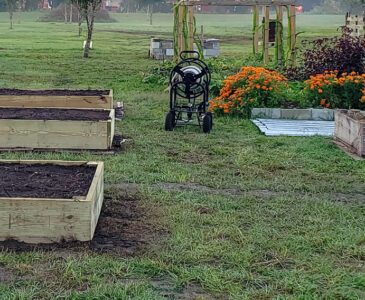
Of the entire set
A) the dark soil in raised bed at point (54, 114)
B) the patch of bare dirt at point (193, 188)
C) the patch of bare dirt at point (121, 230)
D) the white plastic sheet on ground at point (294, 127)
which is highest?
the dark soil in raised bed at point (54, 114)

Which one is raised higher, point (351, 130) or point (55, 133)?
point (351, 130)

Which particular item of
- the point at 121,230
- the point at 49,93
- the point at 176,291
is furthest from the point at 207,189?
the point at 49,93

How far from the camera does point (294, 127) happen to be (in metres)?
11.1

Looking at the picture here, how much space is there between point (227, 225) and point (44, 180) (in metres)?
1.72

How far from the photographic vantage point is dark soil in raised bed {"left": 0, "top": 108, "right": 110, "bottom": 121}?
9.13 meters

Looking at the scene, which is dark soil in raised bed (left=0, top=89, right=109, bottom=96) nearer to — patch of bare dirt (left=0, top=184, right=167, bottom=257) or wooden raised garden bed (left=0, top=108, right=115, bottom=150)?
wooden raised garden bed (left=0, top=108, right=115, bottom=150)

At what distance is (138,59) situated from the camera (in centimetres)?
2722

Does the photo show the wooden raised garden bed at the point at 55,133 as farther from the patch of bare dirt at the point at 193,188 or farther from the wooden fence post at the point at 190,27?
the wooden fence post at the point at 190,27

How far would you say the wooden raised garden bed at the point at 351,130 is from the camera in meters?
8.82

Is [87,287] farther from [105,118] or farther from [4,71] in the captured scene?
[4,71]

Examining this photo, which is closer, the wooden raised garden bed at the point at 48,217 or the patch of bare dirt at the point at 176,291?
the patch of bare dirt at the point at 176,291

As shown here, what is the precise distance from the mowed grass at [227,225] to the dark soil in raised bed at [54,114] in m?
0.63

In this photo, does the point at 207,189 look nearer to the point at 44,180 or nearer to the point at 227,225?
the point at 227,225

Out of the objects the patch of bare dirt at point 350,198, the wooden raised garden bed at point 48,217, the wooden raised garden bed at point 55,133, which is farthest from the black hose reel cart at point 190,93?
the wooden raised garden bed at point 48,217
